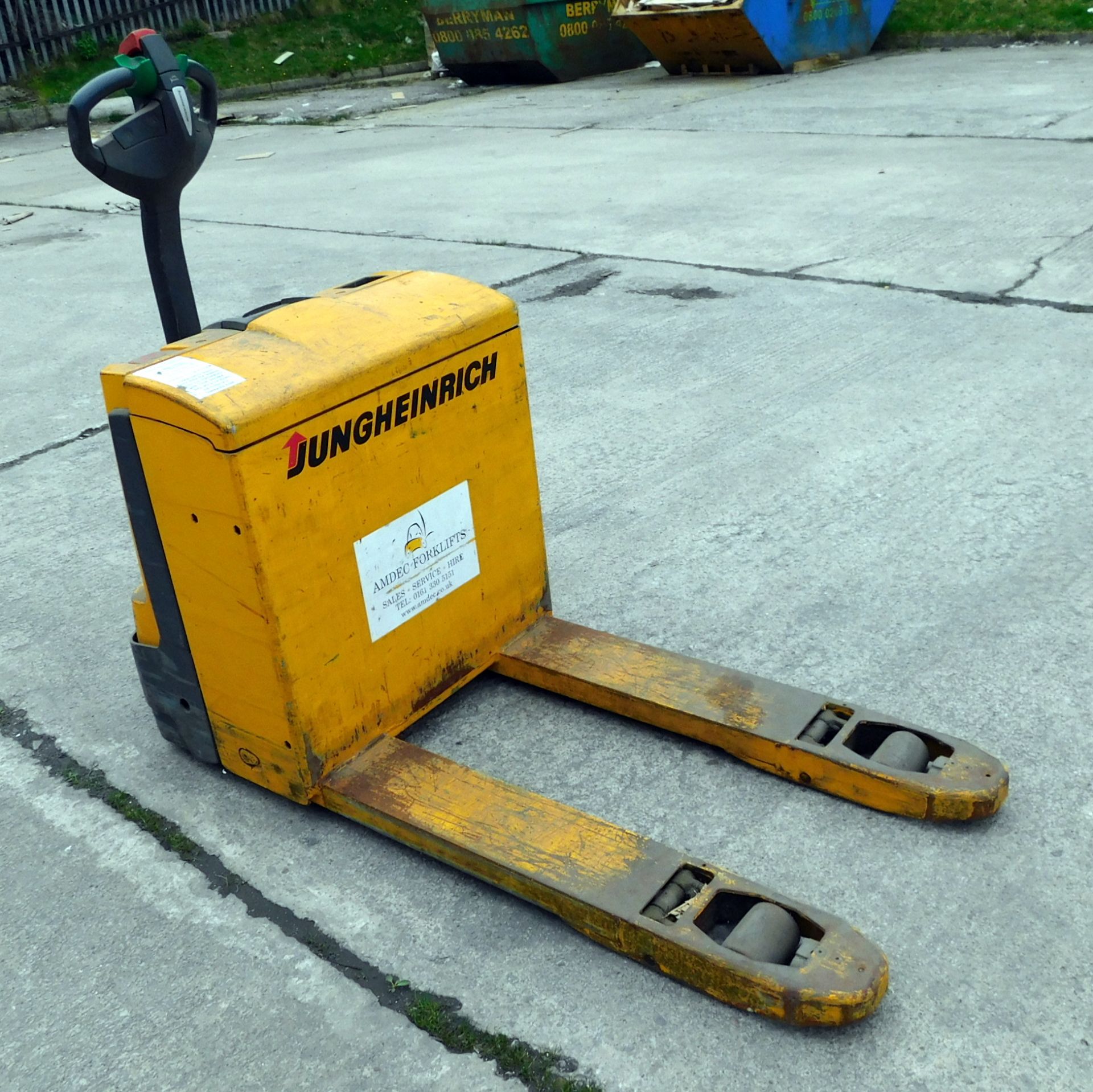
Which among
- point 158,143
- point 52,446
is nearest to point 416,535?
point 158,143

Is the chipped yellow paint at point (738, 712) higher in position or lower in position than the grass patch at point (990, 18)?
lower

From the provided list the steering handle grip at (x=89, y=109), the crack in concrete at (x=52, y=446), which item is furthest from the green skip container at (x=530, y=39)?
the steering handle grip at (x=89, y=109)

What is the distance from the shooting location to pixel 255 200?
8539mm

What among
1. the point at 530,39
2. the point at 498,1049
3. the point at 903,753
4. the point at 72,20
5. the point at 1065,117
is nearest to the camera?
the point at 498,1049

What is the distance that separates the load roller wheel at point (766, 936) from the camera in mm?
1835

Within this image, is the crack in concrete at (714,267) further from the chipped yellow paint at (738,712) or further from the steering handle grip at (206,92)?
the steering handle grip at (206,92)

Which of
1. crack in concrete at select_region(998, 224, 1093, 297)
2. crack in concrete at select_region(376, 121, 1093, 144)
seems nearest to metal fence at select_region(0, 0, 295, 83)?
crack in concrete at select_region(376, 121, 1093, 144)

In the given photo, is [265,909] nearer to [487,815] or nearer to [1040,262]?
[487,815]

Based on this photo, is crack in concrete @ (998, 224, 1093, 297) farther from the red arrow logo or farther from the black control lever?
the red arrow logo

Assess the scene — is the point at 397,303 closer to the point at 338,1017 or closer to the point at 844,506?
the point at 338,1017

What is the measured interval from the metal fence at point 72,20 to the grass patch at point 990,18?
10.2m

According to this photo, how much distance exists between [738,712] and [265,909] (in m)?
1.01

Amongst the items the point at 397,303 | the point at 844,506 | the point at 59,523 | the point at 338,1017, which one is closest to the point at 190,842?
the point at 338,1017

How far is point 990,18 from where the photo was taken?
1295 centimetres
